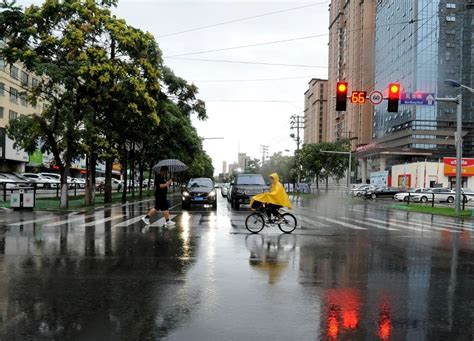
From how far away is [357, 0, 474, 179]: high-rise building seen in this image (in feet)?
115

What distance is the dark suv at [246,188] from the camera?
24.4m

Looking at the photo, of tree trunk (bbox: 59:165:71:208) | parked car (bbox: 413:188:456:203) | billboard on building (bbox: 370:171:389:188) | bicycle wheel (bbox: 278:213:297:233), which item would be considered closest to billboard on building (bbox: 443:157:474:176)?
billboard on building (bbox: 370:171:389:188)

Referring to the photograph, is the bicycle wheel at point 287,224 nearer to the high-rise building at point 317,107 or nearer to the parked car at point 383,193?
the parked car at point 383,193

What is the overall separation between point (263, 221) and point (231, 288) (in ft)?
23.1

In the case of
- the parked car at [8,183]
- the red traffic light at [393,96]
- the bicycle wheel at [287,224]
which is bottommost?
the bicycle wheel at [287,224]

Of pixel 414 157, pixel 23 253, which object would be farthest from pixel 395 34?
pixel 414 157

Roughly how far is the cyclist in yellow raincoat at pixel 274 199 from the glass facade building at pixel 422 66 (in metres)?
17.0

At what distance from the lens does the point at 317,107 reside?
149m

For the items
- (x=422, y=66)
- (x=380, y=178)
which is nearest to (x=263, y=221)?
(x=422, y=66)

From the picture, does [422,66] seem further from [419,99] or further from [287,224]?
[287,224]

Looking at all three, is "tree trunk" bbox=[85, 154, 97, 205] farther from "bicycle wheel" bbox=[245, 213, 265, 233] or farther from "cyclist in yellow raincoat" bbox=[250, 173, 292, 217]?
"cyclist in yellow raincoat" bbox=[250, 173, 292, 217]

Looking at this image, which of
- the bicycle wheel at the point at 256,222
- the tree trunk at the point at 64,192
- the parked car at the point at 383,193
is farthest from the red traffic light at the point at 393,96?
the parked car at the point at 383,193

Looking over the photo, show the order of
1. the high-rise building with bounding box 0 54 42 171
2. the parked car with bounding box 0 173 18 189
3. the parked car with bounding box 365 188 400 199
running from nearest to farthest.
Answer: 1. the parked car with bounding box 0 173 18 189
2. the high-rise building with bounding box 0 54 42 171
3. the parked car with bounding box 365 188 400 199

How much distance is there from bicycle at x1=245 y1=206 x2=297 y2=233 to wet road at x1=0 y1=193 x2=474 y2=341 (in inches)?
43.6
